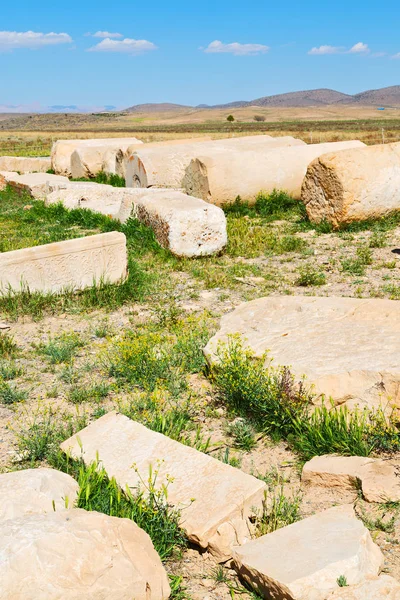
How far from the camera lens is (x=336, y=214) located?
9.49 metres

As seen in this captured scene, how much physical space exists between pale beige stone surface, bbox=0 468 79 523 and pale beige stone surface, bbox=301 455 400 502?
1.26 meters

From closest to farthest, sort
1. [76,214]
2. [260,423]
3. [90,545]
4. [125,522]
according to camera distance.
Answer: [90,545], [125,522], [260,423], [76,214]

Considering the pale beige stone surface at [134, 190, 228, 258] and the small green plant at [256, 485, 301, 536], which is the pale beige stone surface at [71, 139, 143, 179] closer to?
the pale beige stone surface at [134, 190, 228, 258]

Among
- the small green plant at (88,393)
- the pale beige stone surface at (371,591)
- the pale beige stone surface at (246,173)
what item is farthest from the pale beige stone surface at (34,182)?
the pale beige stone surface at (371,591)

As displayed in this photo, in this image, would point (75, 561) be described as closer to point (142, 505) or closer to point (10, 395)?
point (142, 505)

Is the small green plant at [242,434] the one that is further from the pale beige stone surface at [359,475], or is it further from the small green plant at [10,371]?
the small green plant at [10,371]

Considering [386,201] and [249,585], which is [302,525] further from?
[386,201]

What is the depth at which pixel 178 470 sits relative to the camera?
331 centimetres

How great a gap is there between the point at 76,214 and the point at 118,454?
27.7 ft

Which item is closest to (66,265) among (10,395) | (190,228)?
(190,228)

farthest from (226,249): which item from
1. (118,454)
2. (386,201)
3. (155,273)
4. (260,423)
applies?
(118,454)

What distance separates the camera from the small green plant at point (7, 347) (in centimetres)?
540

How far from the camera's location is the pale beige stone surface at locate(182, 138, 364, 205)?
10742 millimetres

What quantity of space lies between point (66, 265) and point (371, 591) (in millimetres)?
5205
